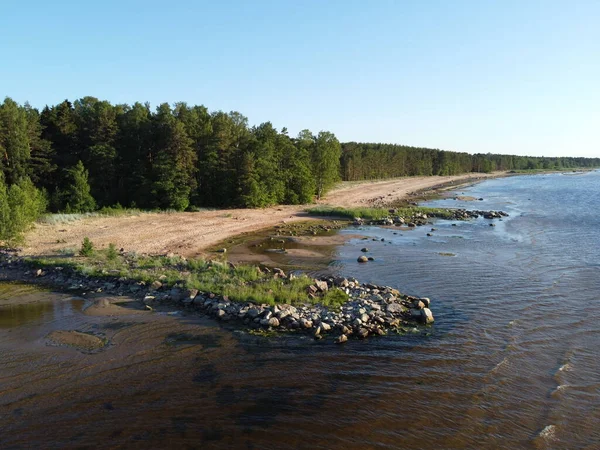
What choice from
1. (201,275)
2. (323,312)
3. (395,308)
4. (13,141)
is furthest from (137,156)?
(395,308)

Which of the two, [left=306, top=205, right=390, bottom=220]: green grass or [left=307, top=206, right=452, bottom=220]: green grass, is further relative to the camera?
[left=307, top=206, right=452, bottom=220]: green grass

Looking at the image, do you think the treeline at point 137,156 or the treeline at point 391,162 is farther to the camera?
the treeline at point 391,162

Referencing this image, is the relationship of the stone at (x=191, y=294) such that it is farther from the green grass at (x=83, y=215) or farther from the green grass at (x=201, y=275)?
the green grass at (x=83, y=215)

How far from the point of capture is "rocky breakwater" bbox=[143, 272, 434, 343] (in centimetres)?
1688

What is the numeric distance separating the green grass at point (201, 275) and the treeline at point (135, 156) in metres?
20.7

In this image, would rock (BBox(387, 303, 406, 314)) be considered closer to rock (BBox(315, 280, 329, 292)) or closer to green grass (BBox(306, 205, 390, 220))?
rock (BBox(315, 280, 329, 292))

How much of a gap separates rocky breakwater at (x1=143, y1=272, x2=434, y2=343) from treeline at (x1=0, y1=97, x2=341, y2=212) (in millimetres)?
28882

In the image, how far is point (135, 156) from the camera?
163 feet

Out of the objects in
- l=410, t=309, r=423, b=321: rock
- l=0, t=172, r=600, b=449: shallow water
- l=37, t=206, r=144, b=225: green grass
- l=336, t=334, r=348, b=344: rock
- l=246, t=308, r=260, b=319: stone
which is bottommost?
l=0, t=172, r=600, b=449: shallow water

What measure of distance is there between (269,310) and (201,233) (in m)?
22.2

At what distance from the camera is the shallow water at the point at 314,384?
10.9 metres

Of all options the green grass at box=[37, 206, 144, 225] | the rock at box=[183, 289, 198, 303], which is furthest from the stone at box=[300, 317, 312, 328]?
the green grass at box=[37, 206, 144, 225]

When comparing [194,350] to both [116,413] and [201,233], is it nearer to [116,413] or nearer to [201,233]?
[116,413]

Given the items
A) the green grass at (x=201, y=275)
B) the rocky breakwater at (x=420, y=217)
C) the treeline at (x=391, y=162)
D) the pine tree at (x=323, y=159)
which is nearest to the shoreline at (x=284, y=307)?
the green grass at (x=201, y=275)
